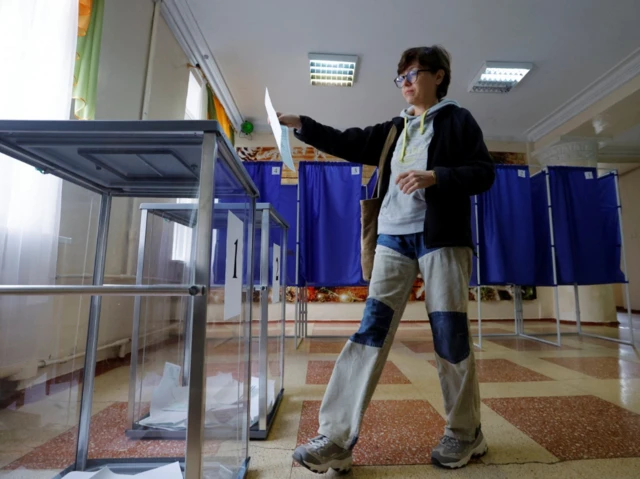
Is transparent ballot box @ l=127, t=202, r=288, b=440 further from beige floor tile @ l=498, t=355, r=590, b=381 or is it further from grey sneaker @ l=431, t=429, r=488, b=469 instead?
beige floor tile @ l=498, t=355, r=590, b=381

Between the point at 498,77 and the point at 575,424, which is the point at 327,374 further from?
the point at 498,77

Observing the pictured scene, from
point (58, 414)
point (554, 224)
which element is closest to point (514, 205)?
point (554, 224)

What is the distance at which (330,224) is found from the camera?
3.14 metres

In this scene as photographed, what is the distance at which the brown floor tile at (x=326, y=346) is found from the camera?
2.80 m

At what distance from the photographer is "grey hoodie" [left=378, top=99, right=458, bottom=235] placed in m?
1.09

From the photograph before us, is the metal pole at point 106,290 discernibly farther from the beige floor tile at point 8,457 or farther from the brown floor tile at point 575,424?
the brown floor tile at point 575,424

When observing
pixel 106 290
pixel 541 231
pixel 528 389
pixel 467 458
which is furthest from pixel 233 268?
pixel 541 231

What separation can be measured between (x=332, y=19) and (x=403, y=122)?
2506 millimetres

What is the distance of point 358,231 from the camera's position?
3137mm

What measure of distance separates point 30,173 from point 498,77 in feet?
14.4

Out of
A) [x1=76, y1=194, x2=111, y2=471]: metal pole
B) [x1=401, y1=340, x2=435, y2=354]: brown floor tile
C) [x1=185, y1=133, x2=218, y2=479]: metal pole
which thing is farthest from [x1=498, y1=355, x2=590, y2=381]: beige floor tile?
[x1=76, y1=194, x2=111, y2=471]: metal pole

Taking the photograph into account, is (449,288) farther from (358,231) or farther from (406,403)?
(358,231)

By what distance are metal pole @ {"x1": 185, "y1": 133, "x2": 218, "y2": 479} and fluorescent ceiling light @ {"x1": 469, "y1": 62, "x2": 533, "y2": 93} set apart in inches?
157

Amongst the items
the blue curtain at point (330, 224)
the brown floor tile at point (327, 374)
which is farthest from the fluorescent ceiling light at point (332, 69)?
the brown floor tile at point (327, 374)
